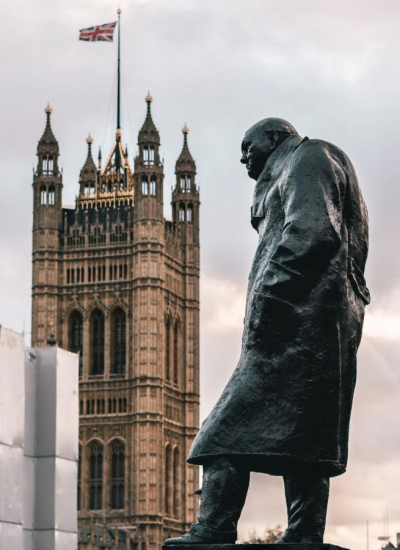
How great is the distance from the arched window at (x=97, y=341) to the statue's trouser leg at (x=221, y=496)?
259ft

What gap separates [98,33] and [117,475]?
2292 centimetres

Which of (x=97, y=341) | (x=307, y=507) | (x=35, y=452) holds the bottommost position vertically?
(x=307, y=507)

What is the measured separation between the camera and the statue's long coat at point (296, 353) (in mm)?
5734

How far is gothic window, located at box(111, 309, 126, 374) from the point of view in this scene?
277ft

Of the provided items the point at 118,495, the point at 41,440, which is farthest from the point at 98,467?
the point at 41,440

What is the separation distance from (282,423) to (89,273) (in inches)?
3199

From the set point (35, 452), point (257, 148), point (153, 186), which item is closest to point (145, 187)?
point (153, 186)

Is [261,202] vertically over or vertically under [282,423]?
over

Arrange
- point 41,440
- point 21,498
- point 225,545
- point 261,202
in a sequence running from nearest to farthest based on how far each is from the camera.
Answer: point 225,545 < point 261,202 < point 21,498 < point 41,440

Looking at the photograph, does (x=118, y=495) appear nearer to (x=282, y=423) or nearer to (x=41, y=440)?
(x=41, y=440)

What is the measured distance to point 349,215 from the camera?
19.8 feet

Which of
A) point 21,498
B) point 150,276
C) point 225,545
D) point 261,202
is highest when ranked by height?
point 150,276

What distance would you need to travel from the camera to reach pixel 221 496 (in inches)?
227

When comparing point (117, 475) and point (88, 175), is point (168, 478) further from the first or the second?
point (88, 175)
